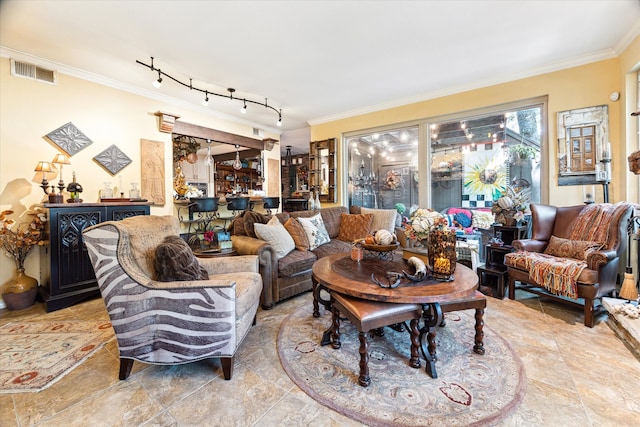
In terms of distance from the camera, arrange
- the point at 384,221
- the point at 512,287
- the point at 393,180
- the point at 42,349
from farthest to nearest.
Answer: the point at 393,180
the point at 384,221
the point at 512,287
the point at 42,349

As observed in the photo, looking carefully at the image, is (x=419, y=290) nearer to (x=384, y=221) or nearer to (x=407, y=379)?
(x=407, y=379)

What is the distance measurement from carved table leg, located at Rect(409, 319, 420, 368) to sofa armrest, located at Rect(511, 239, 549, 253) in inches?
77.8

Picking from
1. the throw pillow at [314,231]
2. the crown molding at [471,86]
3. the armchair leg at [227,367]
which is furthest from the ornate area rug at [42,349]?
the crown molding at [471,86]

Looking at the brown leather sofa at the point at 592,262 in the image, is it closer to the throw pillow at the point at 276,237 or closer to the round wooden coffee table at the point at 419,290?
the round wooden coffee table at the point at 419,290

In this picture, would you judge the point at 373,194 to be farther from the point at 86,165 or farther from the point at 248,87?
the point at 86,165

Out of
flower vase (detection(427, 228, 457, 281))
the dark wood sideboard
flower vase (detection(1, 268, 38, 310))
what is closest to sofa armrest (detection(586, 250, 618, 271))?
flower vase (detection(427, 228, 457, 281))

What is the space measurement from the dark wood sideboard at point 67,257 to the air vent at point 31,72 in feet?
4.99

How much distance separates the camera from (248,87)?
3768 mm

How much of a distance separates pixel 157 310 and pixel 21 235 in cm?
248

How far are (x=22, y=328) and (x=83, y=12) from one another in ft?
9.20

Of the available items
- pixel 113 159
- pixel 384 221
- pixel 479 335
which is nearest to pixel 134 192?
pixel 113 159

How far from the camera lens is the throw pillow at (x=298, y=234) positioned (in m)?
3.24

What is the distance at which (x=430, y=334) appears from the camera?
1663mm


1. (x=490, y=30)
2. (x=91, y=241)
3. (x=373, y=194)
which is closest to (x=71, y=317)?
(x=91, y=241)
